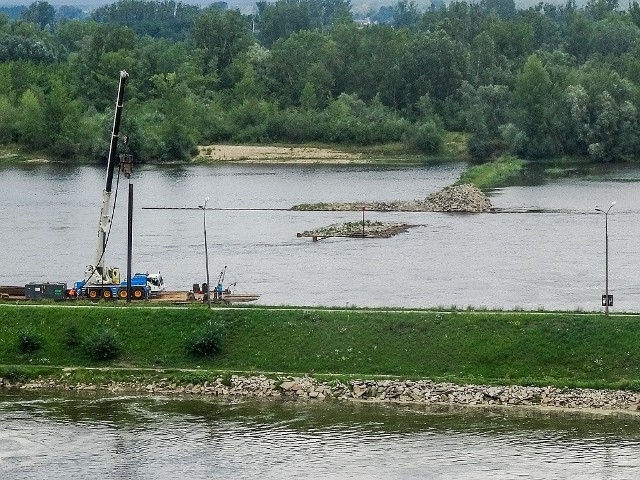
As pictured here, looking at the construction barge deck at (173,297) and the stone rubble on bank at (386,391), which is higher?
the construction barge deck at (173,297)

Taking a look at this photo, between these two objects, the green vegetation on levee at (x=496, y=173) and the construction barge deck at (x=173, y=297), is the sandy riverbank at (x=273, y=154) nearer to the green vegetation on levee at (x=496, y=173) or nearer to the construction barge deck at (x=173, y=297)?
the green vegetation on levee at (x=496, y=173)

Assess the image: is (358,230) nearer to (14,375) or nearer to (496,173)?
(496,173)

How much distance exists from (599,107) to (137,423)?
4664 inches

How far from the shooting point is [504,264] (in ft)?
284

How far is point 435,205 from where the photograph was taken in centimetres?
11931

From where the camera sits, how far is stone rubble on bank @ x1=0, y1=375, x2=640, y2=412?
185 feet

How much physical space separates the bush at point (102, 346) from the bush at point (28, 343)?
2120 millimetres

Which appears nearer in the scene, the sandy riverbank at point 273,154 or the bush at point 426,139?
the sandy riverbank at point 273,154

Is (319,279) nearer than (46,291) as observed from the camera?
No

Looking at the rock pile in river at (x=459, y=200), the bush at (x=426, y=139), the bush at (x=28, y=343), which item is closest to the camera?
the bush at (x=28, y=343)

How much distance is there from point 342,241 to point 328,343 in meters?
38.4

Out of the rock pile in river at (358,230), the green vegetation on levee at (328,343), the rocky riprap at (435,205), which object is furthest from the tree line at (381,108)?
the green vegetation on levee at (328,343)

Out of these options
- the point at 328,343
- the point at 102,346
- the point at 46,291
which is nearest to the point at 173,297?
the point at 46,291

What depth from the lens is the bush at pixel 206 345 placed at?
202 ft
